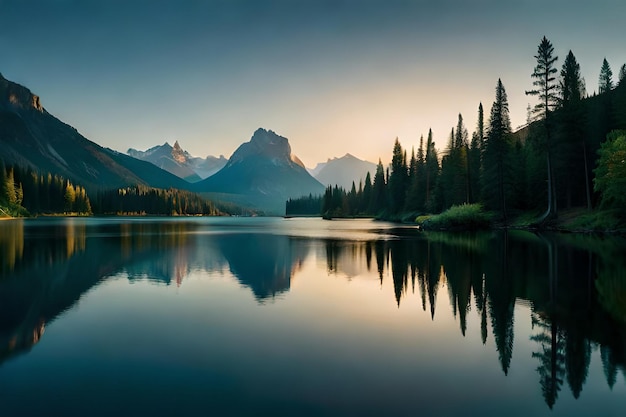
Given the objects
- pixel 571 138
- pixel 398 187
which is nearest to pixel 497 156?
pixel 571 138

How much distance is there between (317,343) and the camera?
11250mm

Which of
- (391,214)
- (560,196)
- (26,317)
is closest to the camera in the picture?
(26,317)

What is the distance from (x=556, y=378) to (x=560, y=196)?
67742 millimetres

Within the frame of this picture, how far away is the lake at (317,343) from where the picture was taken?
7672mm

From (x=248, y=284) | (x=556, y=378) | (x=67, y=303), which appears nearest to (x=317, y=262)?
(x=248, y=284)

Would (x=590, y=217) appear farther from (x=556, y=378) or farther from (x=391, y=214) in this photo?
(x=391, y=214)

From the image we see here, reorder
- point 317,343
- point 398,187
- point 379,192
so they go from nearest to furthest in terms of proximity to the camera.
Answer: point 317,343 → point 398,187 → point 379,192

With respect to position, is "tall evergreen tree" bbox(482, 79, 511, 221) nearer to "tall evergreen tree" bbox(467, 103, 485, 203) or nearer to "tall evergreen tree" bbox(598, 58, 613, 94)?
"tall evergreen tree" bbox(467, 103, 485, 203)

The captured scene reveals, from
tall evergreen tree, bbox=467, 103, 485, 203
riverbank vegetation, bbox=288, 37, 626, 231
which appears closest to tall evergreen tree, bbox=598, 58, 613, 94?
riverbank vegetation, bbox=288, 37, 626, 231

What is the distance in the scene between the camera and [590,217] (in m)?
50.3

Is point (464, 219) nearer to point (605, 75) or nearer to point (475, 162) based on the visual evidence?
point (475, 162)

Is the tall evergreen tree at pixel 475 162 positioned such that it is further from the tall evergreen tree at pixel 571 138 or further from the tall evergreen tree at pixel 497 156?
the tall evergreen tree at pixel 571 138

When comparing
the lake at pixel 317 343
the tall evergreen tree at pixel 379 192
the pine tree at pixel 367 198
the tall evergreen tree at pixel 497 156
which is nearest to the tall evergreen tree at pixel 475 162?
the tall evergreen tree at pixel 497 156

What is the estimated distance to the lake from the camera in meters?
7.67
